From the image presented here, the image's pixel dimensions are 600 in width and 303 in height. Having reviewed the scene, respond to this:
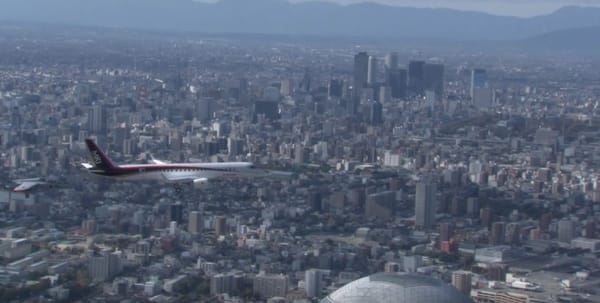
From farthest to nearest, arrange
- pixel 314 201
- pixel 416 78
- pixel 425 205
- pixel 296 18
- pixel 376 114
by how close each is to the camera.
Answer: pixel 296 18 < pixel 416 78 < pixel 376 114 < pixel 314 201 < pixel 425 205

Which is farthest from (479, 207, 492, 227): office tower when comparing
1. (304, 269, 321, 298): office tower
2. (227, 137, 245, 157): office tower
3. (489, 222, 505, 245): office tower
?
(227, 137, 245, 157): office tower

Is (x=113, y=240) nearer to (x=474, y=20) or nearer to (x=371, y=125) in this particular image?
(x=371, y=125)

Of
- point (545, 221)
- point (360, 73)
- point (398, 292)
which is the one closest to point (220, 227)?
point (545, 221)

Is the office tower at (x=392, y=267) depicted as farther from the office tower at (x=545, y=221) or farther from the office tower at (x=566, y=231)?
the office tower at (x=545, y=221)

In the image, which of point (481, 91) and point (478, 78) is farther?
point (478, 78)

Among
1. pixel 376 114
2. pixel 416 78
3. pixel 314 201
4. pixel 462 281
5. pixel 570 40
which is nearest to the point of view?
pixel 462 281

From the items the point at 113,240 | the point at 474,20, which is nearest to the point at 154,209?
the point at 113,240

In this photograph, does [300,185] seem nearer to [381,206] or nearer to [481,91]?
[381,206]
